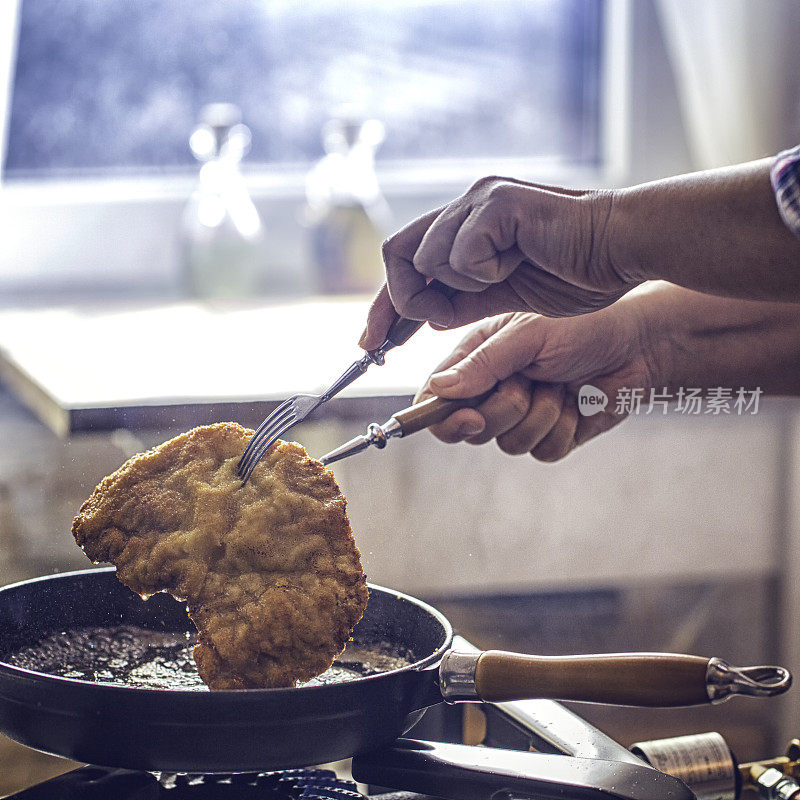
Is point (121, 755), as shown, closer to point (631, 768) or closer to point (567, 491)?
point (631, 768)

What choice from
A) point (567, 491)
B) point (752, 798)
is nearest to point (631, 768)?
point (752, 798)

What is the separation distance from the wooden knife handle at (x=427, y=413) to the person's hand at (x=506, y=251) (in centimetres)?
8

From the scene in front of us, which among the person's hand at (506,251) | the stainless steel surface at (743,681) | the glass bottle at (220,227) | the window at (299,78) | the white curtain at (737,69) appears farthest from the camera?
the window at (299,78)

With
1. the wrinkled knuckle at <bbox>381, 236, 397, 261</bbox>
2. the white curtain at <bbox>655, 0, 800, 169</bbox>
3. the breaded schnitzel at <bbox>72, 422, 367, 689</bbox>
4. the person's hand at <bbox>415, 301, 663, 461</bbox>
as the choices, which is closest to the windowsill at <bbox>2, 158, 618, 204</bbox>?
the white curtain at <bbox>655, 0, 800, 169</bbox>

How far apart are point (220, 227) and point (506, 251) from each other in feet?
4.94

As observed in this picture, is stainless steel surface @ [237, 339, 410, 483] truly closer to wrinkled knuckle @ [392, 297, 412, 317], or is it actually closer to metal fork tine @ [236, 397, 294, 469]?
metal fork tine @ [236, 397, 294, 469]

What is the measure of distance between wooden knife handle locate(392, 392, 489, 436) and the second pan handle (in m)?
0.23

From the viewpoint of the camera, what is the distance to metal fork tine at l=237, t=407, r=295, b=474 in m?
0.90

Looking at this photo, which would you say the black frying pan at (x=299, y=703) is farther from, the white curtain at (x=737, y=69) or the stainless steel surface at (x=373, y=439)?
the white curtain at (x=737, y=69)

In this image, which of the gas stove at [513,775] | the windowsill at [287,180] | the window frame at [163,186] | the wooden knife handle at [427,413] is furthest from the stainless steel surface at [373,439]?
the window frame at [163,186]

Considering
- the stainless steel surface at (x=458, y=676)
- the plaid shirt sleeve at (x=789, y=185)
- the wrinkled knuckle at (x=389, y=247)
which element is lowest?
the stainless steel surface at (x=458, y=676)

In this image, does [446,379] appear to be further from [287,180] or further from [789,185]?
[287,180]

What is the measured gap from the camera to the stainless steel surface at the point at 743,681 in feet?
2.45

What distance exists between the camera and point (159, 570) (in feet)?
2.84
